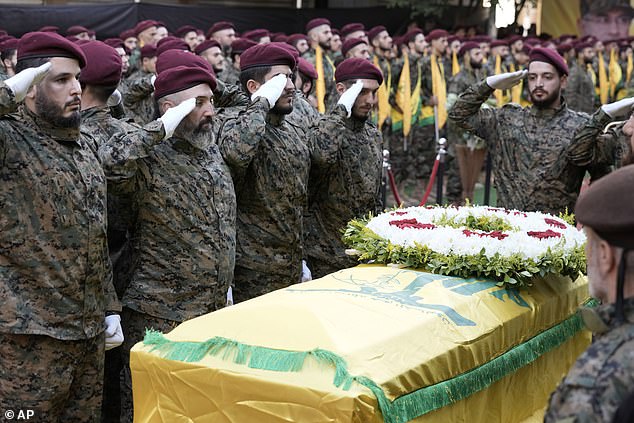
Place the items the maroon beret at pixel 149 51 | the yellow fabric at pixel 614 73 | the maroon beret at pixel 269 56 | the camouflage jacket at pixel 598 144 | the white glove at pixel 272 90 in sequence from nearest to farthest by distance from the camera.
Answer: the white glove at pixel 272 90, the maroon beret at pixel 269 56, the camouflage jacket at pixel 598 144, the maroon beret at pixel 149 51, the yellow fabric at pixel 614 73

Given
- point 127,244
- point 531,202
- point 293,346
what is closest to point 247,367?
point 293,346

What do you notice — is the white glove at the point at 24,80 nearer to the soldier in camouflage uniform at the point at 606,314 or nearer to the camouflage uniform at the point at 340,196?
the soldier in camouflage uniform at the point at 606,314

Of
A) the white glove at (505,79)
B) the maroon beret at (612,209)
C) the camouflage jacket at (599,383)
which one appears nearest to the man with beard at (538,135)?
the white glove at (505,79)

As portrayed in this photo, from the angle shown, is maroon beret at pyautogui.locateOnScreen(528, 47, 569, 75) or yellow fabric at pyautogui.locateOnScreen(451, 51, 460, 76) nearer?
maroon beret at pyautogui.locateOnScreen(528, 47, 569, 75)

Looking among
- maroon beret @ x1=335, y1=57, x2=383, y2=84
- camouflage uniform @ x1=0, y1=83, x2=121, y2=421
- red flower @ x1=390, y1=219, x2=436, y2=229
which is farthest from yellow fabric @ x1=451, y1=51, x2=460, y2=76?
camouflage uniform @ x1=0, y1=83, x2=121, y2=421

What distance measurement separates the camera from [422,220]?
530cm

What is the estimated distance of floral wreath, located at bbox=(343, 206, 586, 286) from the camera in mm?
4484

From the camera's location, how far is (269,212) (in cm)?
572

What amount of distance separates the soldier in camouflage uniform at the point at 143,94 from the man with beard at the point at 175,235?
72 cm

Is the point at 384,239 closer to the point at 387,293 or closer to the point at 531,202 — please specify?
the point at 387,293

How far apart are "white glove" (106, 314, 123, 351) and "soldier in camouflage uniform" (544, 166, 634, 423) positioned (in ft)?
8.52

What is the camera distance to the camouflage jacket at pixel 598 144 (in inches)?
253

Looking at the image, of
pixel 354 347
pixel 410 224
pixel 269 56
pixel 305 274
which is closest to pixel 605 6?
pixel 305 274

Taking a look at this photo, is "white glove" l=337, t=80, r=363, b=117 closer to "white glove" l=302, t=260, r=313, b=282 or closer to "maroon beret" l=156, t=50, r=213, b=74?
"white glove" l=302, t=260, r=313, b=282
